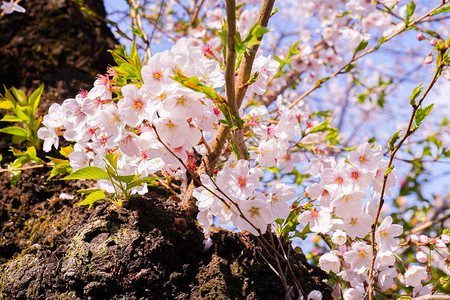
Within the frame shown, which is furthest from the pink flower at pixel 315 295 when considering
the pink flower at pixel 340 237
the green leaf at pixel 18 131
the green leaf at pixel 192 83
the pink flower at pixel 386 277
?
the green leaf at pixel 18 131

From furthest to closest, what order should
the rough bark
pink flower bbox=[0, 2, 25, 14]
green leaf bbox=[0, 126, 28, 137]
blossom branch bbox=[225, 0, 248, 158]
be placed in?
pink flower bbox=[0, 2, 25, 14] → green leaf bbox=[0, 126, 28, 137] → the rough bark → blossom branch bbox=[225, 0, 248, 158]

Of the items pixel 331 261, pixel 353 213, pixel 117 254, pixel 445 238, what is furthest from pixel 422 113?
pixel 117 254

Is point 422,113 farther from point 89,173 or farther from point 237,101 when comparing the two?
point 89,173

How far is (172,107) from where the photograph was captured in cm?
86

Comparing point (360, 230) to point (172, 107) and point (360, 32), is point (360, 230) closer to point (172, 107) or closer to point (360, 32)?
point (172, 107)

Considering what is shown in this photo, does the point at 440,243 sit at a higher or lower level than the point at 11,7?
lower

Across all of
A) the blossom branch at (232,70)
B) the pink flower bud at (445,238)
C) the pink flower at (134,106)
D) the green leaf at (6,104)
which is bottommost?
the pink flower bud at (445,238)

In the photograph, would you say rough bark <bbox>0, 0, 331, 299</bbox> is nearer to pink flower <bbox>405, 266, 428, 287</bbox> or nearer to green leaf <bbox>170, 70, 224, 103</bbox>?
pink flower <bbox>405, 266, 428, 287</bbox>

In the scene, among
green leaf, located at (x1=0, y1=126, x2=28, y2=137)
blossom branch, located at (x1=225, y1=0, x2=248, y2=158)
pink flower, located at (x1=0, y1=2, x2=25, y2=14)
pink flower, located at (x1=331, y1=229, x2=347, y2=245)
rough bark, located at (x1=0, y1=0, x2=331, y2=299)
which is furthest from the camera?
pink flower, located at (x1=0, y1=2, x2=25, y2=14)

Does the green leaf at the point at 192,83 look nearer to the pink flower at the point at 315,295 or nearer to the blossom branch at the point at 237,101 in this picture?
the blossom branch at the point at 237,101

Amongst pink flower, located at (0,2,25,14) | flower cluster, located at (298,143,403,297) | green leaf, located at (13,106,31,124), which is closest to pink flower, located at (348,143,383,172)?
flower cluster, located at (298,143,403,297)

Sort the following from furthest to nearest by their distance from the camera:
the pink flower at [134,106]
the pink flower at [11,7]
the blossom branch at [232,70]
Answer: the pink flower at [11,7], the pink flower at [134,106], the blossom branch at [232,70]

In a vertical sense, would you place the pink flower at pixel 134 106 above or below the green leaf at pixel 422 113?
below

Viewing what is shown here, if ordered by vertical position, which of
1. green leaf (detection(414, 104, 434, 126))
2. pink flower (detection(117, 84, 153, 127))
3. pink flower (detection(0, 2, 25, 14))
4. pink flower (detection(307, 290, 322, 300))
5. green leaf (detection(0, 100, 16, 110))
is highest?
pink flower (detection(0, 2, 25, 14))
